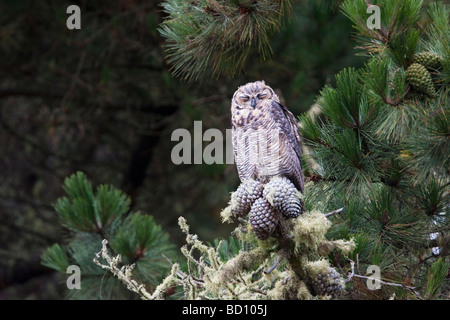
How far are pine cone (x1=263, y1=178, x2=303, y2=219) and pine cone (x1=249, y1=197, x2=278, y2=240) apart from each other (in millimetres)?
19

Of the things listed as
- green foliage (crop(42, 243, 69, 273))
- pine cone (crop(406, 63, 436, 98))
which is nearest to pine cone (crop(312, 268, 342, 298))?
pine cone (crop(406, 63, 436, 98))

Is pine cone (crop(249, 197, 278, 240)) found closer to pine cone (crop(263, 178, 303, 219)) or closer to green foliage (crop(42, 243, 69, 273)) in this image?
pine cone (crop(263, 178, 303, 219))

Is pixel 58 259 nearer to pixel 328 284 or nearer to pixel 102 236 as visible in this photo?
pixel 102 236

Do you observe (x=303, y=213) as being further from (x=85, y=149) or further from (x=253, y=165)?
(x=85, y=149)

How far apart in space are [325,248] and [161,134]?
3093 mm

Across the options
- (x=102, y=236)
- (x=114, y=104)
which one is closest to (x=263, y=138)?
(x=102, y=236)

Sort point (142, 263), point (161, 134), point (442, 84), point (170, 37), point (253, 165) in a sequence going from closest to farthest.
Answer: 1. point (253, 165)
2. point (442, 84)
3. point (170, 37)
4. point (142, 263)
5. point (161, 134)

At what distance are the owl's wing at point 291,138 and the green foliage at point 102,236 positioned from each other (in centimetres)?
Result: 103

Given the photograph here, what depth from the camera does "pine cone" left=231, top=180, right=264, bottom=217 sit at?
64.2 inches

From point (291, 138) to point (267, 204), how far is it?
310mm

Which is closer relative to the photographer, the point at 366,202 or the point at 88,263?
the point at 366,202

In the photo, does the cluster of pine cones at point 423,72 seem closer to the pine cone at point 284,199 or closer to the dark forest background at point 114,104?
the pine cone at point 284,199
